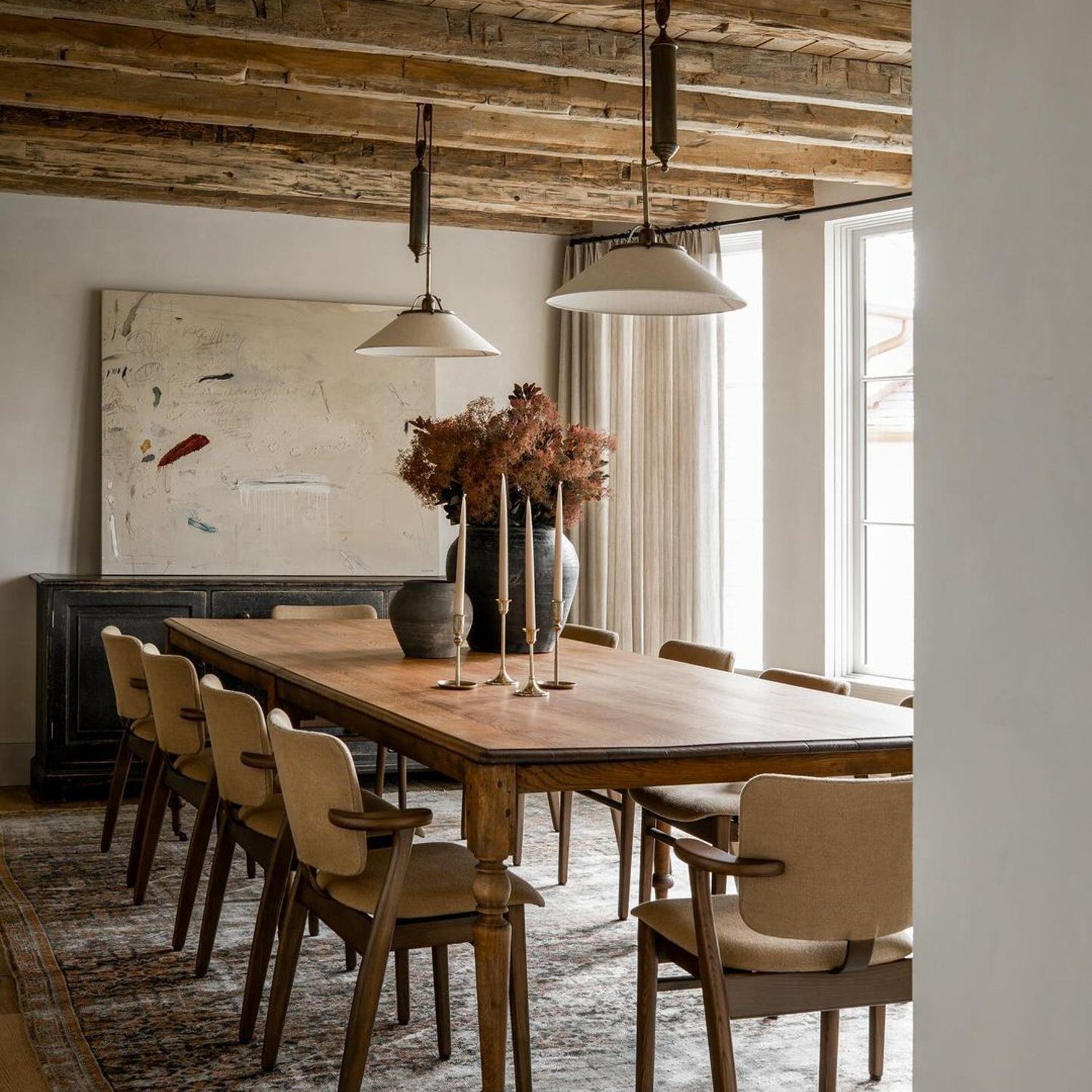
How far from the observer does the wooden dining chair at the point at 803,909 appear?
2.21 meters

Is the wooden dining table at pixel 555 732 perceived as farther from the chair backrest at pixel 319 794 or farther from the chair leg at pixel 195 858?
the chair leg at pixel 195 858

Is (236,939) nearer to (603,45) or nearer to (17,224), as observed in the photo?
(603,45)

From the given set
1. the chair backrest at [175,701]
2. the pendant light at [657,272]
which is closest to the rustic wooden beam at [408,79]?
the pendant light at [657,272]

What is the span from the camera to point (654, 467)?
267 inches

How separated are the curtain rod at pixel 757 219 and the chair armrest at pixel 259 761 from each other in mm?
3241

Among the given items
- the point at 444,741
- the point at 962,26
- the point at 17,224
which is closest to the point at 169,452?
the point at 17,224

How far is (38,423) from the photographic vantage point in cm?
627

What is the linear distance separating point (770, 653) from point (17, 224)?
158 inches

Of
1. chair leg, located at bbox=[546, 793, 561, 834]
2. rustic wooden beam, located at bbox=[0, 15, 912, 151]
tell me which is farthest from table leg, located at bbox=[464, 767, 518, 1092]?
chair leg, located at bbox=[546, 793, 561, 834]

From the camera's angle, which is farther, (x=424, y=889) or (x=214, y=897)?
(x=214, y=897)

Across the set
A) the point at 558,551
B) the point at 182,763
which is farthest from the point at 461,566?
the point at 182,763

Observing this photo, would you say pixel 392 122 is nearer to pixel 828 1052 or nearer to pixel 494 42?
pixel 494 42

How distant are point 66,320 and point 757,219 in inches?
129

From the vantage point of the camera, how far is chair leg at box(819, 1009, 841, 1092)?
2604 millimetres
